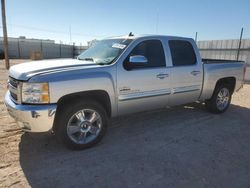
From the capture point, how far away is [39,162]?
3.34 metres

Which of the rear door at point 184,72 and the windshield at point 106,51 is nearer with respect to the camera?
the windshield at point 106,51

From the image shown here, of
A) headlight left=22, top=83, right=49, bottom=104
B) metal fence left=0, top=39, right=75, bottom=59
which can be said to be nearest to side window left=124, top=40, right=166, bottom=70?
headlight left=22, top=83, right=49, bottom=104

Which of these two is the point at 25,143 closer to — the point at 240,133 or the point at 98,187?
the point at 98,187

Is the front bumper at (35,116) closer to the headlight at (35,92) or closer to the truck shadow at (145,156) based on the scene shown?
the headlight at (35,92)

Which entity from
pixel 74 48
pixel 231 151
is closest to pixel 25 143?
pixel 231 151

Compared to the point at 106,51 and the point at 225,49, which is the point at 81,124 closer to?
the point at 106,51

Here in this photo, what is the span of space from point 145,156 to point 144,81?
1.40m

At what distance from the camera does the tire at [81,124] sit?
11.5ft

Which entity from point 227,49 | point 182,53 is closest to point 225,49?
point 227,49

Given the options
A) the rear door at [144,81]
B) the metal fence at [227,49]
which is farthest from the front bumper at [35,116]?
the metal fence at [227,49]

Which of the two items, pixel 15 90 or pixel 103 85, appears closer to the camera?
pixel 15 90

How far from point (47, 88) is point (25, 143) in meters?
1.32

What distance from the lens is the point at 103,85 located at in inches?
148

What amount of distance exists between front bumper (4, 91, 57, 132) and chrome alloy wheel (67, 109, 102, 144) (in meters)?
0.37
